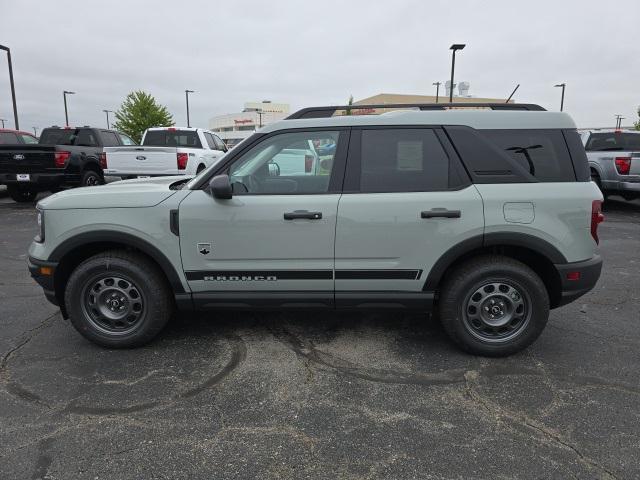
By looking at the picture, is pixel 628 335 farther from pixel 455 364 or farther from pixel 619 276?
pixel 619 276

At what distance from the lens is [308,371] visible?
11.3ft

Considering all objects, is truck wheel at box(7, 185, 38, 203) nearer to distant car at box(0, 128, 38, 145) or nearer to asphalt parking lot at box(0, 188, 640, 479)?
distant car at box(0, 128, 38, 145)

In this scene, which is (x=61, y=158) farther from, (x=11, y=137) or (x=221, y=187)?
(x=221, y=187)

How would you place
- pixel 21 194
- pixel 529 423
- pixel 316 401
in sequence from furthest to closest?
pixel 21 194 < pixel 316 401 < pixel 529 423

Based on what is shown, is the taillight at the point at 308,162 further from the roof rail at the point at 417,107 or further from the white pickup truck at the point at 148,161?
the white pickup truck at the point at 148,161

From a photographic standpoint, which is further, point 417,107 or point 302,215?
point 417,107

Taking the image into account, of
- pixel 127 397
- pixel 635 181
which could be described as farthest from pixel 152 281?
pixel 635 181

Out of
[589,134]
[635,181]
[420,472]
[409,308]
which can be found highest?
[589,134]

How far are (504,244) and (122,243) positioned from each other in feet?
9.38

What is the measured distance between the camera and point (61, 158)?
11047 millimetres

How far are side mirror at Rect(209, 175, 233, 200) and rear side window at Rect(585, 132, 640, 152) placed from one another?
36.5ft

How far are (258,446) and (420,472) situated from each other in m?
0.86

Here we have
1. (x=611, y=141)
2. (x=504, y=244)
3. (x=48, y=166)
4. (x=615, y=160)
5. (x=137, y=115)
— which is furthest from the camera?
(x=137, y=115)

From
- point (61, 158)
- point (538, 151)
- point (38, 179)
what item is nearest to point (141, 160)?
point (61, 158)
